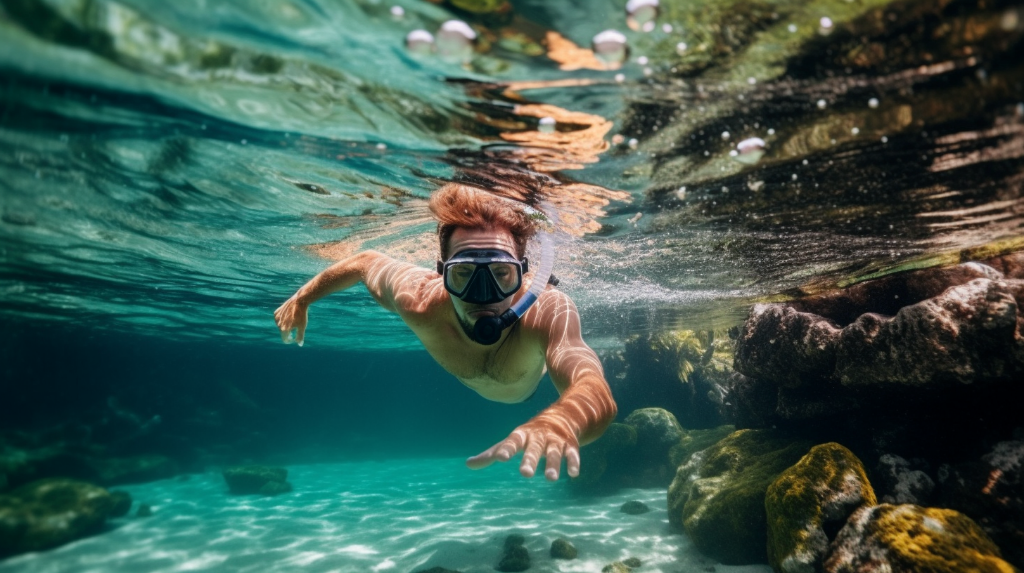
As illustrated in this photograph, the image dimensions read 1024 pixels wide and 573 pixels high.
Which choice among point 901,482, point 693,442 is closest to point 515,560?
point 901,482

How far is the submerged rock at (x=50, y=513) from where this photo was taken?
14109 mm

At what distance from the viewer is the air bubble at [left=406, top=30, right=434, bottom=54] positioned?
4340 mm

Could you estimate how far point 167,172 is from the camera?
844cm

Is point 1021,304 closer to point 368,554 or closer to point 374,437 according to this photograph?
point 368,554

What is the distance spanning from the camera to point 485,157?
6.96 meters

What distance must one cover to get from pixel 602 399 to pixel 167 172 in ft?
30.2

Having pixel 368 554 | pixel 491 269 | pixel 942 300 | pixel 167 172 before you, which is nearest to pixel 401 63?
pixel 491 269

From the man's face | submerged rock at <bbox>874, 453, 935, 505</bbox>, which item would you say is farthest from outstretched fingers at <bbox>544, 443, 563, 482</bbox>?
submerged rock at <bbox>874, 453, 935, 505</bbox>

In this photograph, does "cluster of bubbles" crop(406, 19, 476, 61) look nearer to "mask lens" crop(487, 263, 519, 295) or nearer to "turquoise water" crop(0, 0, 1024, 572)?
"turquoise water" crop(0, 0, 1024, 572)

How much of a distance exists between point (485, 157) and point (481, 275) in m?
2.87

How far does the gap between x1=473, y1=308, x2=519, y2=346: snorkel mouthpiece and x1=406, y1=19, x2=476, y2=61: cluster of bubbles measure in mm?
2634

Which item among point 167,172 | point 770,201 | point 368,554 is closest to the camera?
point 770,201

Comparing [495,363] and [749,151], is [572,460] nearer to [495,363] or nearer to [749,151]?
[495,363]

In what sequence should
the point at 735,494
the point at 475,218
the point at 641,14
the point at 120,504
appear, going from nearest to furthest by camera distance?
the point at 641,14
the point at 475,218
the point at 735,494
the point at 120,504
